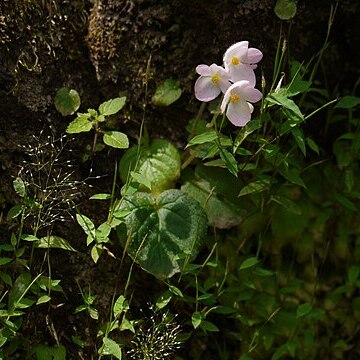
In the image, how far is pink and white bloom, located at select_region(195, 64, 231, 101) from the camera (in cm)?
155

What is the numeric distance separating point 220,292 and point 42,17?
910 millimetres

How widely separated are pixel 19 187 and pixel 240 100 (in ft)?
1.99

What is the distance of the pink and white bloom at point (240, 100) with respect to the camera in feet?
4.94

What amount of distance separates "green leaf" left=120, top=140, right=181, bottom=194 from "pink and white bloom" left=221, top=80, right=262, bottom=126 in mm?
288

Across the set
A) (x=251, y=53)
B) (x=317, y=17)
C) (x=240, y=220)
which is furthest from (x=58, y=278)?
(x=317, y=17)

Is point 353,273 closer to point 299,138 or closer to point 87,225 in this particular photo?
point 299,138

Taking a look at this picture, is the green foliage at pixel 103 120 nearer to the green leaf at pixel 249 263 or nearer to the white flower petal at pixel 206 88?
the white flower petal at pixel 206 88

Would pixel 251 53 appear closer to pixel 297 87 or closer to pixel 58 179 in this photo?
pixel 297 87

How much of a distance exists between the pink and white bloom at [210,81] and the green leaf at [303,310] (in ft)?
2.29

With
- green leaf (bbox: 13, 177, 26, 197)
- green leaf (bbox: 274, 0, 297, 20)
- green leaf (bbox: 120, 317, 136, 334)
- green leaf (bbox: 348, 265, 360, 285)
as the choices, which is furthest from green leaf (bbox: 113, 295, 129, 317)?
green leaf (bbox: 274, 0, 297, 20)

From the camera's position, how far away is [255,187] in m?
1.76

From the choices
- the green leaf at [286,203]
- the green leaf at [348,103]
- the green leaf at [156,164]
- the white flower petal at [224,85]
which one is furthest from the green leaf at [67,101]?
the green leaf at [348,103]

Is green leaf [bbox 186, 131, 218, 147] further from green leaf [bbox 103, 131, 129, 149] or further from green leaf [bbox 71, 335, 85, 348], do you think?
green leaf [bbox 71, 335, 85, 348]

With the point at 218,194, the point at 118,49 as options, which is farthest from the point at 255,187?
the point at 118,49
